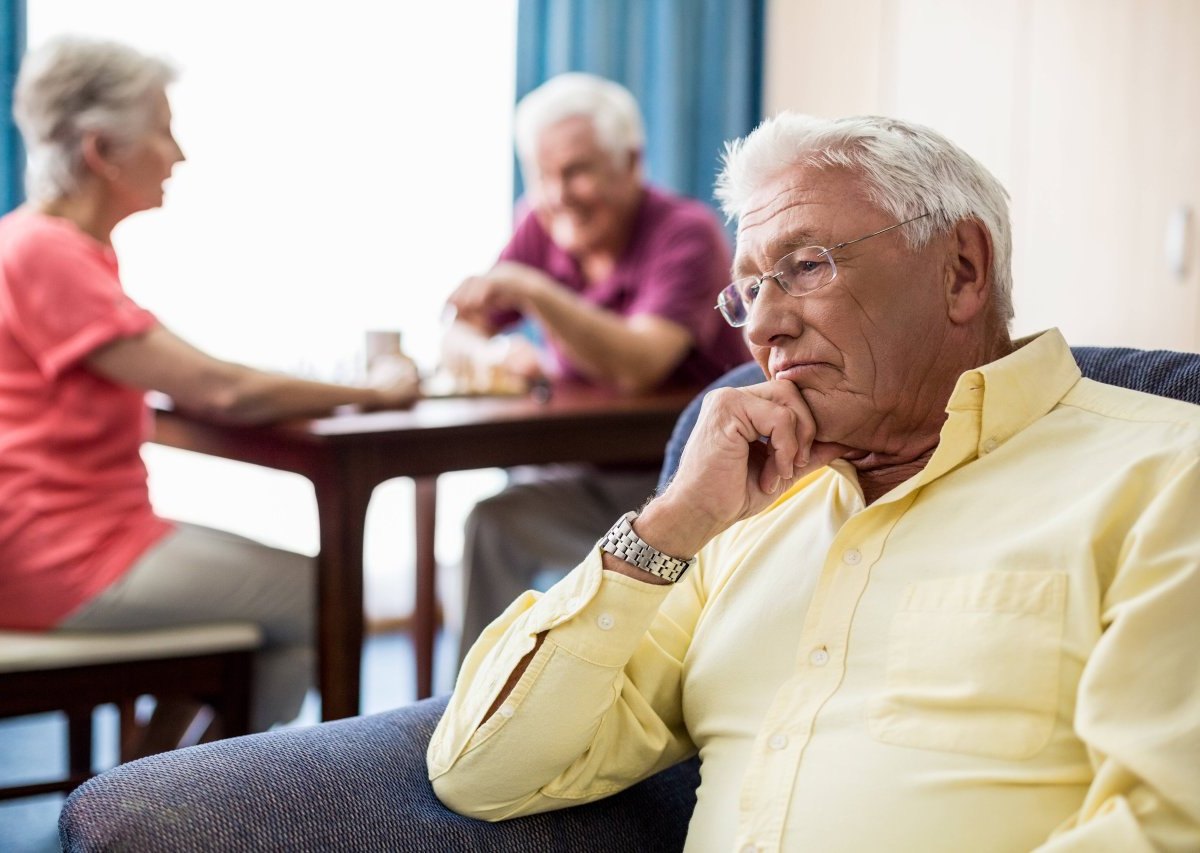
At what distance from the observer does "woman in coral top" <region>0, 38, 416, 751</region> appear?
2.08 meters

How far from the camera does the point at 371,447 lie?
2.13m

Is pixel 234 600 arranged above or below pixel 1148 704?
below

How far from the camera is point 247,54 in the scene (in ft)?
11.2

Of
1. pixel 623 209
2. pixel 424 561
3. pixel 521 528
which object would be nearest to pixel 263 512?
pixel 424 561

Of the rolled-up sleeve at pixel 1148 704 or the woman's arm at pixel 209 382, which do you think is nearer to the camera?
the rolled-up sleeve at pixel 1148 704

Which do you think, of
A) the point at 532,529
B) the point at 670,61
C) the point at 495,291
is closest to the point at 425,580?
the point at 532,529

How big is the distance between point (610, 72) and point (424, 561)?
1632 millimetres

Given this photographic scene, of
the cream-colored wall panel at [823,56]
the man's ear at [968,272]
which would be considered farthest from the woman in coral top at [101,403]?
the cream-colored wall panel at [823,56]

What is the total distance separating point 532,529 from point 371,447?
2.45 ft

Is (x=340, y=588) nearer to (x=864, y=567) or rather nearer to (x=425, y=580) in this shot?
(x=425, y=580)

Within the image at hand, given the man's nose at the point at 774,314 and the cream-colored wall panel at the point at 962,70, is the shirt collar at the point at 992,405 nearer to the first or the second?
the man's nose at the point at 774,314

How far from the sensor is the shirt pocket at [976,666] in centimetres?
104

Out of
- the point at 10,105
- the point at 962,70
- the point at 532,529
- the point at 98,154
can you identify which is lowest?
the point at 532,529

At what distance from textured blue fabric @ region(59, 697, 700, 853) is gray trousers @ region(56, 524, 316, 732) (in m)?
0.86
